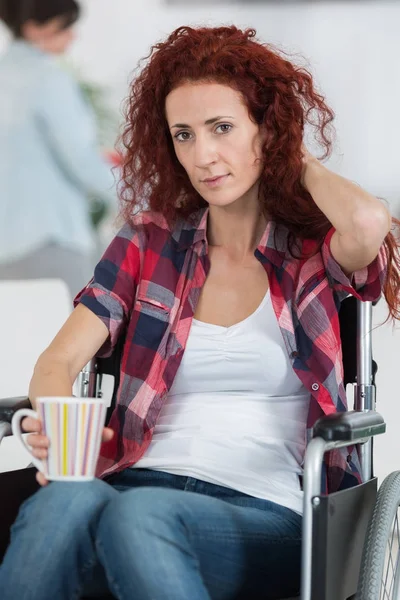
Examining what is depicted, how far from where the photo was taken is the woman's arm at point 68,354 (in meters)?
1.40

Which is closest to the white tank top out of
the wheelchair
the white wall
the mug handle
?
the wheelchair

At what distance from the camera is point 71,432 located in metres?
1.09

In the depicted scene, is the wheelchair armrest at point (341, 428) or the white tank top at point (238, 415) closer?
the wheelchair armrest at point (341, 428)

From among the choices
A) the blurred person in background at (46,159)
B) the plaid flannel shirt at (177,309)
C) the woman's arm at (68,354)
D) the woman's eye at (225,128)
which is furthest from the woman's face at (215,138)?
the blurred person in background at (46,159)

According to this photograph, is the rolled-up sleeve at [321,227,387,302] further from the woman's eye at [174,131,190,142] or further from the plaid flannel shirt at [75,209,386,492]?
the woman's eye at [174,131,190,142]

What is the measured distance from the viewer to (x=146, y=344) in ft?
5.18

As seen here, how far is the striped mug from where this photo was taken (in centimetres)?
108

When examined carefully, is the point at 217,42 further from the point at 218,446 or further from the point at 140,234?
the point at 218,446

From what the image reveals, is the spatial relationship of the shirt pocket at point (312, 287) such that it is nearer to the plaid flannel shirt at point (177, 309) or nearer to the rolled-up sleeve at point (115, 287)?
the plaid flannel shirt at point (177, 309)

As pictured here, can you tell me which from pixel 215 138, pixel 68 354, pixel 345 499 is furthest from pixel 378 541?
pixel 215 138

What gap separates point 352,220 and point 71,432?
595 millimetres

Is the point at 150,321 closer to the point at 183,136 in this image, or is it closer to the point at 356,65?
the point at 183,136

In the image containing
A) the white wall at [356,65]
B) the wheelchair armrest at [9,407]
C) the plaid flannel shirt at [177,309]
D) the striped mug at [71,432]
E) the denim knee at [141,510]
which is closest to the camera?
the striped mug at [71,432]

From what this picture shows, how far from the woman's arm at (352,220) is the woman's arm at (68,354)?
1.36ft
